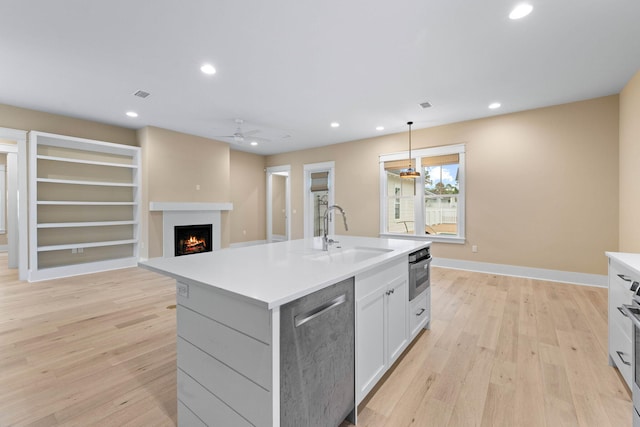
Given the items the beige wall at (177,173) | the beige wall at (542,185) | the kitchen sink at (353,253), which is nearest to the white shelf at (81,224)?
the beige wall at (177,173)

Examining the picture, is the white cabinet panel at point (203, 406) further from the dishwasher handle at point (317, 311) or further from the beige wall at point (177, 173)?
the beige wall at point (177, 173)

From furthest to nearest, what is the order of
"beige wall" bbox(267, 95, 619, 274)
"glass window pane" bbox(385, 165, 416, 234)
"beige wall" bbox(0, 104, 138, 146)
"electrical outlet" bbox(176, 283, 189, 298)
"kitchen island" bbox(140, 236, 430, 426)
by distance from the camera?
"glass window pane" bbox(385, 165, 416, 234) < "beige wall" bbox(0, 104, 138, 146) < "beige wall" bbox(267, 95, 619, 274) < "electrical outlet" bbox(176, 283, 189, 298) < "kitchen island" bbox(140, 236, 430, 426)

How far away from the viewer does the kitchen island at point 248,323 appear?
1.09m

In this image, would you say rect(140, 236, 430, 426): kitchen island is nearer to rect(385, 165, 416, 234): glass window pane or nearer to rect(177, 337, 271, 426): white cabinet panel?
rect(177, 337, 271, 426): white cabinet panel

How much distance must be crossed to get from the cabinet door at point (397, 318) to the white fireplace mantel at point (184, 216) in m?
5.31

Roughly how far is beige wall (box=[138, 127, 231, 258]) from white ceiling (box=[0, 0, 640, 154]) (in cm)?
103

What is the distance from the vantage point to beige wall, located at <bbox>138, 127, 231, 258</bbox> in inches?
221

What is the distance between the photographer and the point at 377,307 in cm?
178

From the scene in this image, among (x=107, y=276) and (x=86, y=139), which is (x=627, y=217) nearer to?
(x=107, y=276)

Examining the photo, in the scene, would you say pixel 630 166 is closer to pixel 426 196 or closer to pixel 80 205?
pixel 426 196

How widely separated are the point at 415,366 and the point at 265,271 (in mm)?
1495

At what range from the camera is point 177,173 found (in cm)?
605

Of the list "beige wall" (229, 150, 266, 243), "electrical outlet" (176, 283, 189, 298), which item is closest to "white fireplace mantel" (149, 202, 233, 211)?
"beige wall" (229, 150, 266, 243)

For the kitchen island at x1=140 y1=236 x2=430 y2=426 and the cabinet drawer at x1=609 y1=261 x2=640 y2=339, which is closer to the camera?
the kitchen island at x1=140 y1=236 x2=430 y2=426
